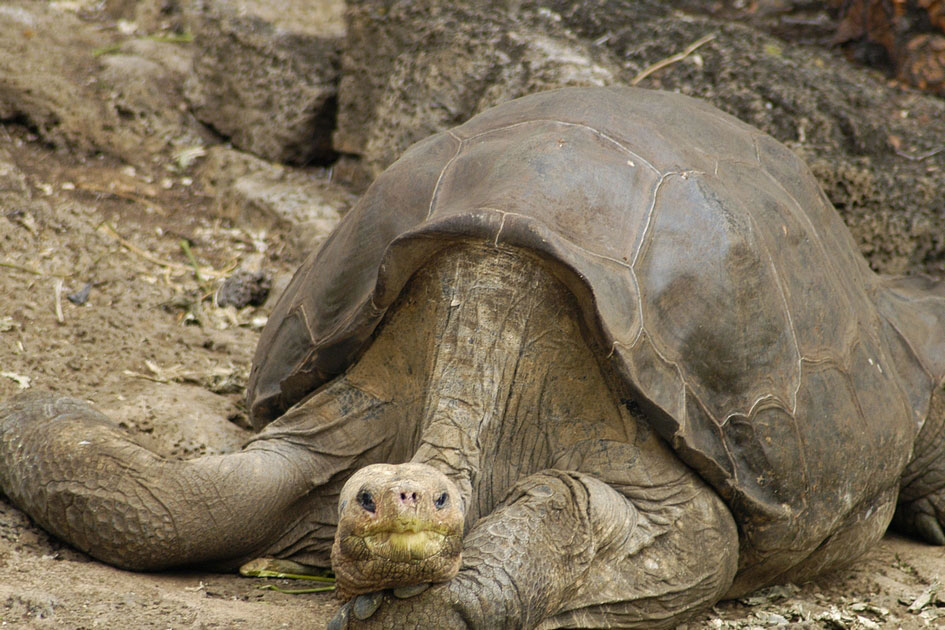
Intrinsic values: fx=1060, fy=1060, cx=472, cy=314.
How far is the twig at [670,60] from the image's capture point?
4.84m

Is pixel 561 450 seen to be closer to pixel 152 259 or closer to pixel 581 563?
pixel 581 563

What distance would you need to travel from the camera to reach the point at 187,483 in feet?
9.00

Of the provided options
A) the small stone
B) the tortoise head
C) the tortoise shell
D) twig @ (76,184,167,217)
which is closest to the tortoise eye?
the tortoise head

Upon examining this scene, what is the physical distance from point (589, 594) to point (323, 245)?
1438 mm

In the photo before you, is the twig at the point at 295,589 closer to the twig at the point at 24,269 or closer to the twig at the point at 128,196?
the twig at the point at 24,269

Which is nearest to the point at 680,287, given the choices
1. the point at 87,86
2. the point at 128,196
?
the point at 128,196

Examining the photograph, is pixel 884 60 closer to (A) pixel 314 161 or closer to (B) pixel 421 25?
(B) pixel 421 25

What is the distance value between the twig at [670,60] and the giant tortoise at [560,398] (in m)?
1.73

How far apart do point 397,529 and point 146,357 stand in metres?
2.22

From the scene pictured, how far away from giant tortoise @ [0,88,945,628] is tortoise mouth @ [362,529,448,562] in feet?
0.82

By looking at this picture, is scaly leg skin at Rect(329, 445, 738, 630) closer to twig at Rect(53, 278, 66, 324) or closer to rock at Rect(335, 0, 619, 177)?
twig at Rect(53, 278, 66, 324)

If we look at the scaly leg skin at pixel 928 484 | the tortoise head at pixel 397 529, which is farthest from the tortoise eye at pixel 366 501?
the scaly leg skin at pixel 928 484

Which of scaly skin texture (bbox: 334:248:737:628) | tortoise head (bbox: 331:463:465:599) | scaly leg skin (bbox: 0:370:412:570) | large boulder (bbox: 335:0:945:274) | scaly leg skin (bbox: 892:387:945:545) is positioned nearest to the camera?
tortoise head (bbox: 331:463:465:599)

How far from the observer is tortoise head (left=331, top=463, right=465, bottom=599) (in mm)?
2018
